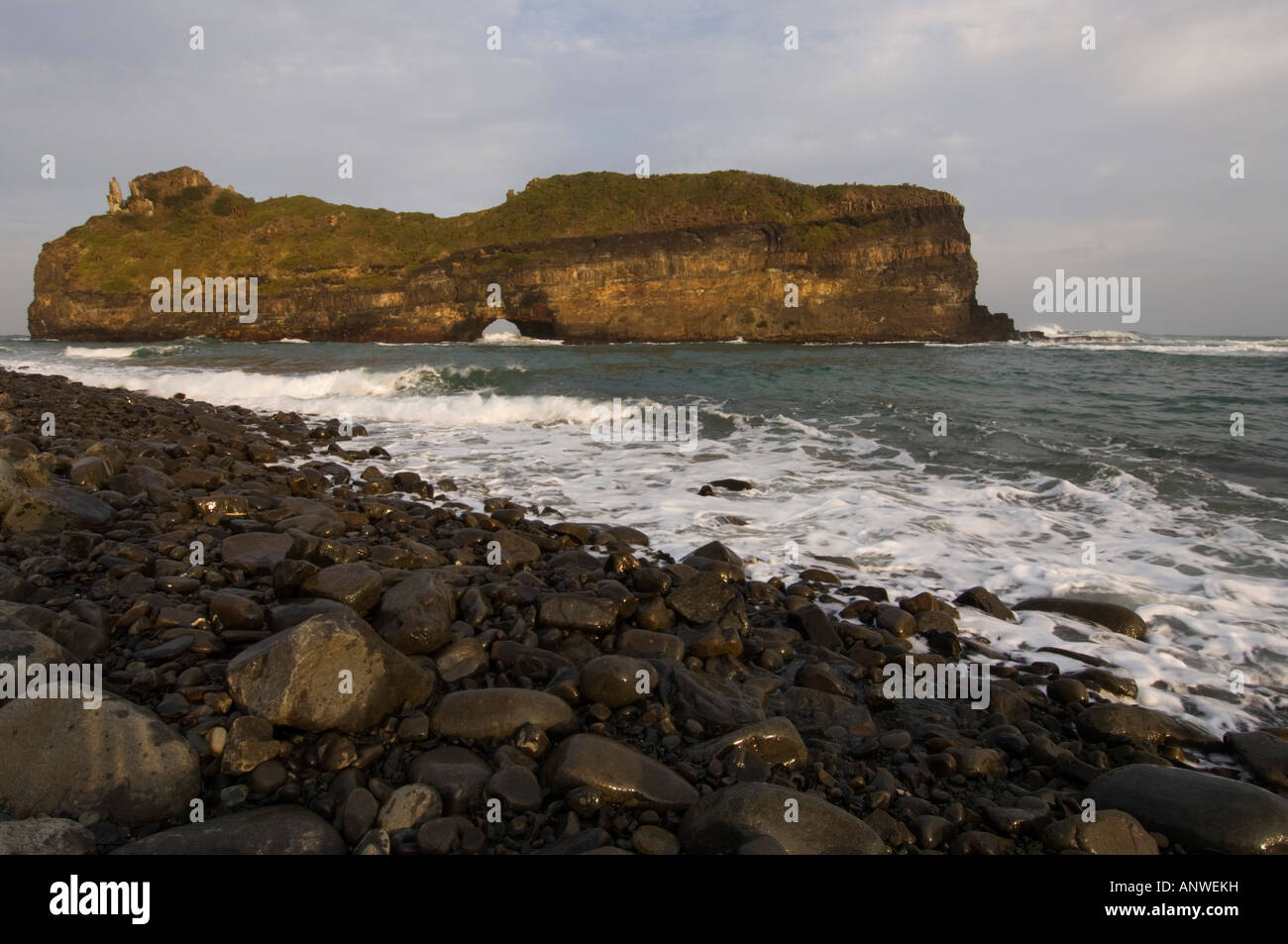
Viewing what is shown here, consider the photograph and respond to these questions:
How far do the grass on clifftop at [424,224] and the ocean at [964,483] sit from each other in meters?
50.5

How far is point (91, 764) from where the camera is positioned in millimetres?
2422

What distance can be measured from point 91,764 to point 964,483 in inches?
350

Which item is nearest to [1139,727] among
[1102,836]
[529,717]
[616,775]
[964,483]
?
[1102,836]

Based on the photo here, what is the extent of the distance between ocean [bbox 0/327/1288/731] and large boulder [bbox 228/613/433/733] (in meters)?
3.32

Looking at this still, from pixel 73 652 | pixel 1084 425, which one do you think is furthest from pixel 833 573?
Result: pixel 1084 425

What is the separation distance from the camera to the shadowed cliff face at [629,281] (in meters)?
62.9

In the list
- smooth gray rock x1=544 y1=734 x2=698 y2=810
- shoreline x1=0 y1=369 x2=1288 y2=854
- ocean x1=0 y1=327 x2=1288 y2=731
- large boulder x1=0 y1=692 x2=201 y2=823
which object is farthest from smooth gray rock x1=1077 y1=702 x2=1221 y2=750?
large boulder x1=0 y1=692 x2=201 y2=823

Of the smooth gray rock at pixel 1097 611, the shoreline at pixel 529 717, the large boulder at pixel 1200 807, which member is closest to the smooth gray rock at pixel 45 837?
the shoreline at pixel 529 717

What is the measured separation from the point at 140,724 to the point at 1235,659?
20.1ft

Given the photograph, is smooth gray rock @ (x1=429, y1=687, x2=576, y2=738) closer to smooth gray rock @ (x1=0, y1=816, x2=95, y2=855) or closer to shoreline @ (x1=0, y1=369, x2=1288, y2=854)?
shoreline @ (x1=0, y1=369, x2=1288, y2=854)

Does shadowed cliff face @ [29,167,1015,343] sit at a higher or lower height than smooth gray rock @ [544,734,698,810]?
higher

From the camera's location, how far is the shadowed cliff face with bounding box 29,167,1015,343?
62.9 meters
